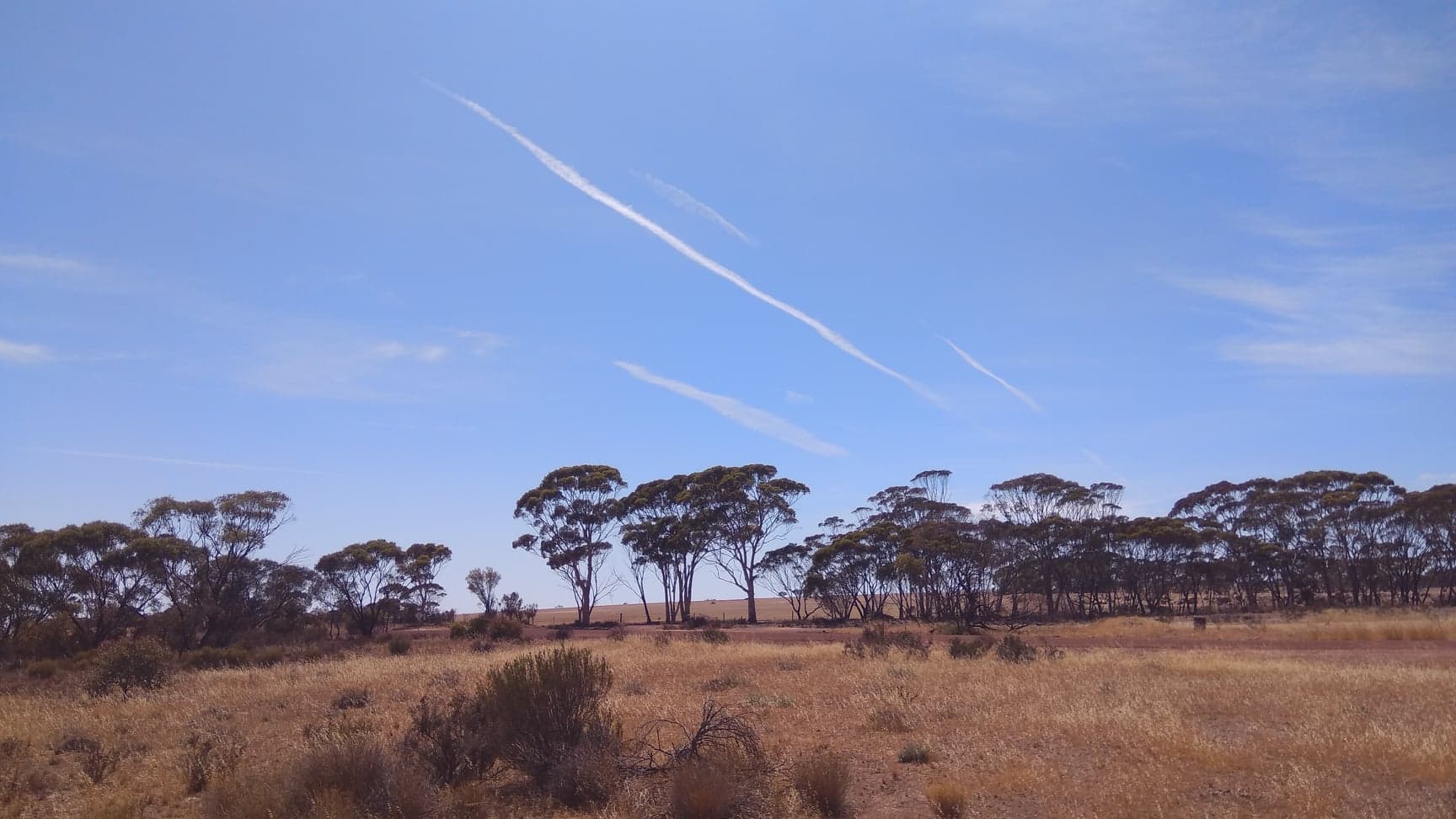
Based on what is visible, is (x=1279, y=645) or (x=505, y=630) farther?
(x=505, y=630)

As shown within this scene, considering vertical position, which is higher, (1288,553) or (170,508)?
(170,508)

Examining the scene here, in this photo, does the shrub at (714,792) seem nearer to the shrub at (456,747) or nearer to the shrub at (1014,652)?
the shrub at (456,747)

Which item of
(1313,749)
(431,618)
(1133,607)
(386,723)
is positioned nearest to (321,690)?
(386,723)

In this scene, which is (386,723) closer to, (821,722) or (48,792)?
(48,792)

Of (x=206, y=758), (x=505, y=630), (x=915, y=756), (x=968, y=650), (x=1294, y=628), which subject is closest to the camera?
(x=915, y=756)

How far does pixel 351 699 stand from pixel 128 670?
854cm

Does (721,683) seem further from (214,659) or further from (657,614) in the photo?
(657,614)

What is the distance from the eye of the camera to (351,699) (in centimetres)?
1802

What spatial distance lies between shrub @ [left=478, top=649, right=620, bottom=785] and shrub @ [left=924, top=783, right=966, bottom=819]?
3.96 m

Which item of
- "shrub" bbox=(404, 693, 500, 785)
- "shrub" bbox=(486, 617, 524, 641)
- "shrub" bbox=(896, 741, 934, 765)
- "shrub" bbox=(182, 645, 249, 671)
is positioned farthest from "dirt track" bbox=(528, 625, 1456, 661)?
"shrub" bbox=(404, 693, 500, 785)

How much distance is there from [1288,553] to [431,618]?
2393 inches

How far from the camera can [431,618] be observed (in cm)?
6234

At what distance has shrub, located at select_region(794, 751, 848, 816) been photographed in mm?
8539

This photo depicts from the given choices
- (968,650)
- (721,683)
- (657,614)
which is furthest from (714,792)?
(657,614)
